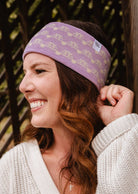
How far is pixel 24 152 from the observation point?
1.84 meters

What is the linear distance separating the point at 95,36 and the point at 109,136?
639 mm

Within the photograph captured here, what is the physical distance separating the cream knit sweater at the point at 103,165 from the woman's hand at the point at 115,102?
7 centimetres

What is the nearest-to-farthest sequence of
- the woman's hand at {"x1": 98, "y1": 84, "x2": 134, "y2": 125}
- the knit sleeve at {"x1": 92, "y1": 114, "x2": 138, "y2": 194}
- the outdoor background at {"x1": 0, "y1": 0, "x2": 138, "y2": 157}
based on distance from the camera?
the knit sleeve at {"x1": 92, "y1": 114, "x2": 138, "y2": 194} < the woman's hand at {"x1": 98, "y1": 84, "x2": 134, "y2": 125} < the outdoor background at {"x1": 0, "y1": 0, "x2": 138, "y2": 157}

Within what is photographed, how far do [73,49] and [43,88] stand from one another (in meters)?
0.30

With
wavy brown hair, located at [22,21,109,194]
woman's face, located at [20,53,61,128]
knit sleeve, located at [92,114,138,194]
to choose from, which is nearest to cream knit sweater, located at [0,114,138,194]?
knit sleeve, located at [92,114,138,194]

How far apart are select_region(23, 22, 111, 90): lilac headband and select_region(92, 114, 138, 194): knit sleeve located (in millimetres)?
323

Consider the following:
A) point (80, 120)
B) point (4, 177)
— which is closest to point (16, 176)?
point (4, 177)

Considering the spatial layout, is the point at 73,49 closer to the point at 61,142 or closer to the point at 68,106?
the point at 68,106

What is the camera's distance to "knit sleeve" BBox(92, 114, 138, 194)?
1506 mm

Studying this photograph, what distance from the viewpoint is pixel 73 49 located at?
177 cm

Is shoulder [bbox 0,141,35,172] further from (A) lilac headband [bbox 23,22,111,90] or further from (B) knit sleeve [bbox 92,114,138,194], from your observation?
(A) lilac headband [bbox 23,22,111,90]

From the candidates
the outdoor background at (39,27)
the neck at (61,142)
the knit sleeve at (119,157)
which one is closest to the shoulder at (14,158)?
the neck at (61,142)

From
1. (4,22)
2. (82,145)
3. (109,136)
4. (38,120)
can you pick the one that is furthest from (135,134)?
(4,22)

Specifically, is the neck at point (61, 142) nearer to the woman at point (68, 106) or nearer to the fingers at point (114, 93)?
the woman at point (68, 106)
